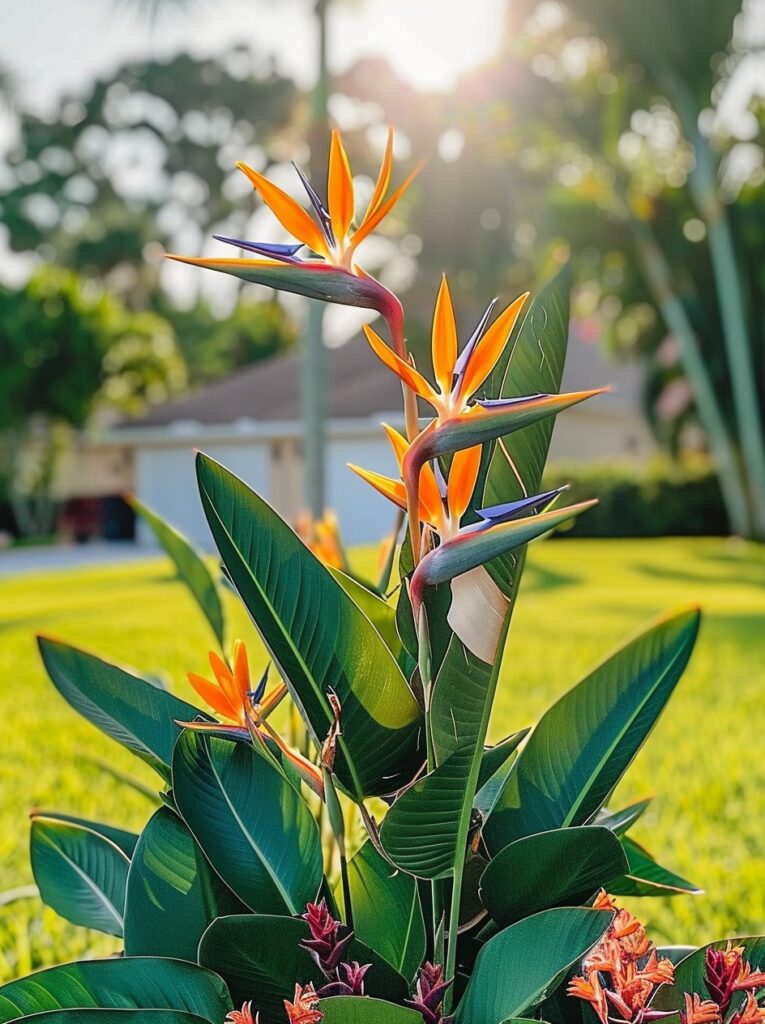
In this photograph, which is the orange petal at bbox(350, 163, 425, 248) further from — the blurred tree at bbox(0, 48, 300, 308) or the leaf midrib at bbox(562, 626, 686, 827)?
the blurred tree at bbox(0, 48, 300, 308)

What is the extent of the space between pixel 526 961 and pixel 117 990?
1.36 feet

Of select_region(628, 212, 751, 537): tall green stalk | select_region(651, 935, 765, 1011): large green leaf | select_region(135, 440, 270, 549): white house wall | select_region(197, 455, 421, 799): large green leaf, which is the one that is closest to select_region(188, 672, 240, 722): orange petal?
select_region(197, 455, 421, 799): large green leaf

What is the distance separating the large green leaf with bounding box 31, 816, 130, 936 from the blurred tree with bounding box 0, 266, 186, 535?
2074cm

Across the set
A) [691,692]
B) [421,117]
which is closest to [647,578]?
[691,692]

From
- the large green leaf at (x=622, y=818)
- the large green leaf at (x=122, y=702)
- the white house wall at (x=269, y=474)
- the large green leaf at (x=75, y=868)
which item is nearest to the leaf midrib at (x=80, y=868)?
the large green leaf at (x=75, y=868)

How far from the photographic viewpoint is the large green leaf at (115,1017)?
1.00m

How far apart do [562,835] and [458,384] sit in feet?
1.54

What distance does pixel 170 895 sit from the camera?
1.22 meters

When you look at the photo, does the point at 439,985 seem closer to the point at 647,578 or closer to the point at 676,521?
the point at 647,578

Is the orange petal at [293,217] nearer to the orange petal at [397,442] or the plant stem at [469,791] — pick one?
the orange petal at [397,442]

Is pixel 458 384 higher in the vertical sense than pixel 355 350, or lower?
lower

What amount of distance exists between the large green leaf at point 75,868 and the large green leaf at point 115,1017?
0.46 meters

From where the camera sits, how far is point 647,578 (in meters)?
12.0

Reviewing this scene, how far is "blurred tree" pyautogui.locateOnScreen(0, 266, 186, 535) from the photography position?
21.3m
